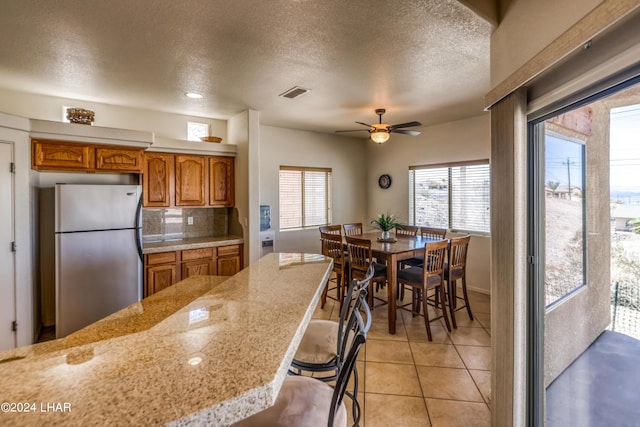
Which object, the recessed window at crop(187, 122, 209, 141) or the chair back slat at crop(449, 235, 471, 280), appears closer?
the chair back slat at crop(449, 235, 471, 280)

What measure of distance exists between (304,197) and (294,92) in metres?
2.35

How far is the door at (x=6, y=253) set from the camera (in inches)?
103

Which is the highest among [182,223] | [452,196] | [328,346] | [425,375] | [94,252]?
[452,196]

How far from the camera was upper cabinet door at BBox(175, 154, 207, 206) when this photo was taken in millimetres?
3828

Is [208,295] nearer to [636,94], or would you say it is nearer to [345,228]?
[636,94]

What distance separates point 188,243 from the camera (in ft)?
12.2

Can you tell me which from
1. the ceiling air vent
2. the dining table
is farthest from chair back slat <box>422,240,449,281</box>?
the ceiling air vent

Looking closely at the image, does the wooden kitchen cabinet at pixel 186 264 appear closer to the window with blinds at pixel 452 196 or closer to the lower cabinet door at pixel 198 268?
the lower cabinet door at pixel 198 268

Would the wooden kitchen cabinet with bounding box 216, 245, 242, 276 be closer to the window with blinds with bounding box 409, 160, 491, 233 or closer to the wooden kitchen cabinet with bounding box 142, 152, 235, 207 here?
the wooden kitchen cabinet with bounding box 142, 152, 235, 207

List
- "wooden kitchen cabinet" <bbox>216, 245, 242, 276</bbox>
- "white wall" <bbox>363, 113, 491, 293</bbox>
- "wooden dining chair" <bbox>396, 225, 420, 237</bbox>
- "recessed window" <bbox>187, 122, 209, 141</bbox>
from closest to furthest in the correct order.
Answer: "wooden kitchen cabinet" <bbox>216, 245, 242, 276</bbox>, "recessed window" <bbox>187, 122, 209, 141</bbox>, "white wall" <bbox>363, 113, 491, 293</bbox>, "wooden dining chair" <bbox>396, 225, 420, 237</bbox>

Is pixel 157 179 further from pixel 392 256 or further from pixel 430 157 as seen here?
pixel 430 157

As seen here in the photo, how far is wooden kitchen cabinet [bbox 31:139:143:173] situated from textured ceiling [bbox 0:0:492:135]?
61cm

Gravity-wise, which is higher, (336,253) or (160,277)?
(336,253)

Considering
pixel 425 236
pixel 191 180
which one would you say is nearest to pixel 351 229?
pixel 425 236
